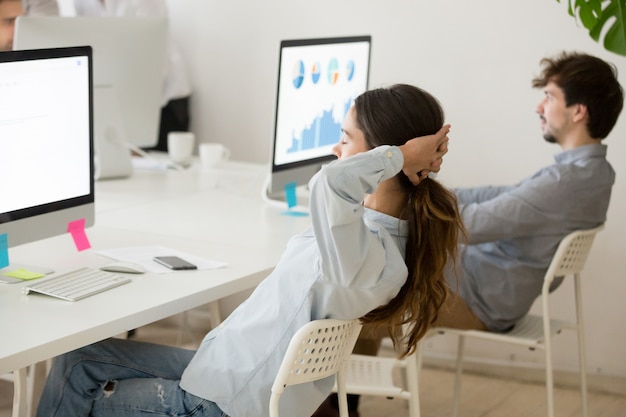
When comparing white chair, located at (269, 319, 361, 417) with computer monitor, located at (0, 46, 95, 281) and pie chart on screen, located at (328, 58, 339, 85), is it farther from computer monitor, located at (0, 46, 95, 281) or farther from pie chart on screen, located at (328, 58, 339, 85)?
pie chart on screen, located at (328, 58, 339, 85)

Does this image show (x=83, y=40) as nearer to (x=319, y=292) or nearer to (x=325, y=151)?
(x=325, y=151)

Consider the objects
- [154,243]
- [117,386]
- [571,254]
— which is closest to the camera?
[117,386]

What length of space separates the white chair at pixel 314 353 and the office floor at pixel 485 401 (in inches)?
53.3

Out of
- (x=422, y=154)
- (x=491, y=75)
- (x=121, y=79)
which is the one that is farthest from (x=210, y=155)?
(x=422, y=154)

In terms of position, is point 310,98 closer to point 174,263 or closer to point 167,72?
point 174,263

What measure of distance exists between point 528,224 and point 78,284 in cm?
134

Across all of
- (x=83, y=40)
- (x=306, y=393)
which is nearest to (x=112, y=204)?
(x=83, y=40)

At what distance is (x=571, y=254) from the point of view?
8.73 ft

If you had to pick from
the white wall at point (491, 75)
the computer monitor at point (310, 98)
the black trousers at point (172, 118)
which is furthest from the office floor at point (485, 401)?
the black trousers at point (172, 118)

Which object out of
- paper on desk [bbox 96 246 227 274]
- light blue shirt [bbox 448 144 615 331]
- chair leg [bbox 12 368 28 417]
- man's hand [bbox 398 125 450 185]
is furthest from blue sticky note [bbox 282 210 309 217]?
chair leg [bbox 12 368 28 417]

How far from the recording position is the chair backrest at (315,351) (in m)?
1.70

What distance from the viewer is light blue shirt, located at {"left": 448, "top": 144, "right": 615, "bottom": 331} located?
2.73 m

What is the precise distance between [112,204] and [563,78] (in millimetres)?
1409

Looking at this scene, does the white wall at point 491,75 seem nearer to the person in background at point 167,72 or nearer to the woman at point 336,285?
the person in background at point 167,72
